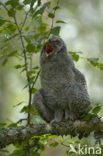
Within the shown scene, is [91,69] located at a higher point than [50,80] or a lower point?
lower

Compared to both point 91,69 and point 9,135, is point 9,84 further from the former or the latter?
point 9,135

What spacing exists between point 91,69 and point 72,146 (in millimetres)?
17065

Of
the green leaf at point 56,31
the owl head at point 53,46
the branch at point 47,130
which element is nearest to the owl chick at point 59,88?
the owl head at point 53,46

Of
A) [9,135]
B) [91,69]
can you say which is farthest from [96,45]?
[9,135]

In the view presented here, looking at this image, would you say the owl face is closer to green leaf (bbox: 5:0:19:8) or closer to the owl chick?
the owl chick

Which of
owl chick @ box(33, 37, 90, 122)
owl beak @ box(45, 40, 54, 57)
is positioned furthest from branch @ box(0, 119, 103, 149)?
owl beak @ box(45, 40, 54, 57)

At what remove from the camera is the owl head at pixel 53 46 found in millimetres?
6496

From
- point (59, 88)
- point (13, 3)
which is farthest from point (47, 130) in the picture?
point (13, 3)

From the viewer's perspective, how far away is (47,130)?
18.0ft

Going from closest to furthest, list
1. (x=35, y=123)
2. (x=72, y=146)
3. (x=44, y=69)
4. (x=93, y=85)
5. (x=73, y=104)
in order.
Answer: (x=72, y=146) < (x=35, y=123) < (x=73, y=104) < (x=44, y=69) < (x=93, y=85)

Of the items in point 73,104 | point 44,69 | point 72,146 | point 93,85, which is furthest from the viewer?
point 93,85

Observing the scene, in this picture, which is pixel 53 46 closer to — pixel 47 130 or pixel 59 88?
pixel 59 88

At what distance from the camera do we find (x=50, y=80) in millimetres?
6391

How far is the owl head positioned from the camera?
21.3 ft
